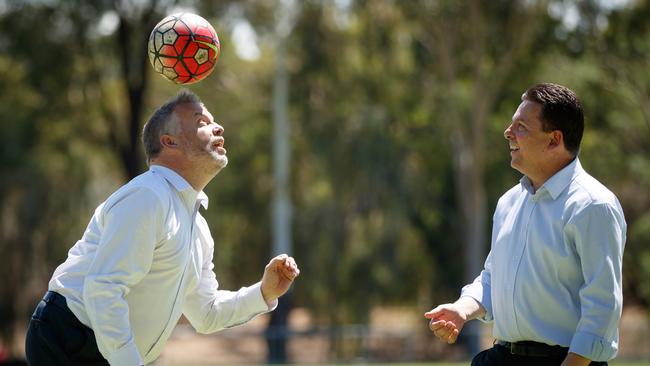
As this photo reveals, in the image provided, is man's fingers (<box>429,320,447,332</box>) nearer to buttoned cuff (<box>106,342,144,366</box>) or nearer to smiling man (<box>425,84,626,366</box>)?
smiling man (<box>425,84,626,366</box>)

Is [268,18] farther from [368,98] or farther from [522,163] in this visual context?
[522,163]

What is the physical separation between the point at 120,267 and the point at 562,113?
2.15 m

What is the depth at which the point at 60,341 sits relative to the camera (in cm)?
516

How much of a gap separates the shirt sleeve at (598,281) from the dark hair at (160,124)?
6.87 ft

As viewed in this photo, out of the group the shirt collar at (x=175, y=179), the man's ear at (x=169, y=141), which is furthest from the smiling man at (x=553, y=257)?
the man's ear at (x=169, y=141)

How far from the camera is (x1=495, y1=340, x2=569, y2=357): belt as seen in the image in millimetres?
4863

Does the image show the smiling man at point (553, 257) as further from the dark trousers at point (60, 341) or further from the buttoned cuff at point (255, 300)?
the dark trousers at point (60, 341)

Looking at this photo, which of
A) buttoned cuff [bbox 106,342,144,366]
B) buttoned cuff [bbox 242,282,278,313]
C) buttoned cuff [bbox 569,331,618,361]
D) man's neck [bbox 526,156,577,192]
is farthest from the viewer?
buttoned cuff [bbox 242,282,278,313]

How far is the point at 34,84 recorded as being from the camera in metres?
30.4

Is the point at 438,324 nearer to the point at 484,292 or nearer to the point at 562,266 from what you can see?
the point at 484,292

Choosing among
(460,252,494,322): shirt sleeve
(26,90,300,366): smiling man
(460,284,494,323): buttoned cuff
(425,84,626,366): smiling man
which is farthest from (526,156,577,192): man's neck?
(26,90,300,366): smiling man

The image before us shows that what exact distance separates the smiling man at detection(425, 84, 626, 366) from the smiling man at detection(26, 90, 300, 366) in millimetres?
1258

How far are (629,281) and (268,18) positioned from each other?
573 inches

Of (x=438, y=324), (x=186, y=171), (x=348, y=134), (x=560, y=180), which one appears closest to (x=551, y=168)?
(x=560, y=180)
